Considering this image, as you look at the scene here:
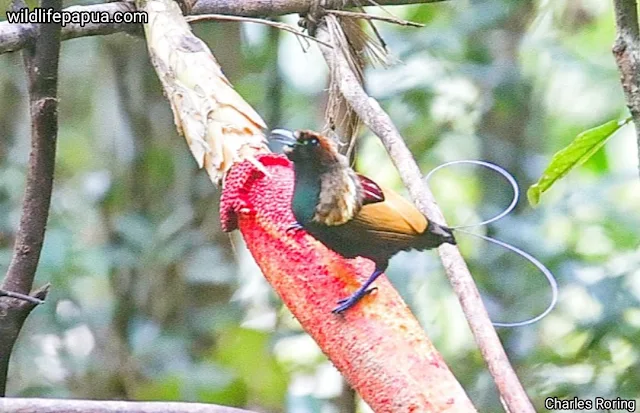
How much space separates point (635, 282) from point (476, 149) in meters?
0.69

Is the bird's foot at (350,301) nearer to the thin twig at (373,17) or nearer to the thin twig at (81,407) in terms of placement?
the thin twig at (81,407)

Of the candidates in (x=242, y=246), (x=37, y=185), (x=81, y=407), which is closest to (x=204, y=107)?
(x=37, y=185)

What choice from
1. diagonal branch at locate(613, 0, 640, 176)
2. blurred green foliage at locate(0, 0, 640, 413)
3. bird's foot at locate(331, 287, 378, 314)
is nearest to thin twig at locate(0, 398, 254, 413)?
bird's foot at locate(331, 287, 378, 314)

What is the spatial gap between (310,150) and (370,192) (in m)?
0.04

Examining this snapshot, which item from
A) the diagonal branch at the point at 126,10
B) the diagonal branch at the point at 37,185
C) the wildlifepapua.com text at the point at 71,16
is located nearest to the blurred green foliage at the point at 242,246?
the diagonal branch at the point at 126,10

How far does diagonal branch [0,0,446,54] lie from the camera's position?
729 millimetres

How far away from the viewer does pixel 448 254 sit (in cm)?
64

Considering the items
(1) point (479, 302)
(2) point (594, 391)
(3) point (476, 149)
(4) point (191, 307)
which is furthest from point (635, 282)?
(1) point (479, 302)

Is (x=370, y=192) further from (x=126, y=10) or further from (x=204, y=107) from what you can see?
(x=126, y=10)

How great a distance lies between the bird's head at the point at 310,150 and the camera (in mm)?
551

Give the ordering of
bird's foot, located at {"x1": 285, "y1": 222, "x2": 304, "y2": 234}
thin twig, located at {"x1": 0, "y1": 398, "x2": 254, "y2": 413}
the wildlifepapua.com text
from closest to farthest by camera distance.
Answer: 1. thin twig, located at {"x1": 0, "y1": 398, "x2": 254, "y2": 413}
2. bird's foot, located at {"x1": 285, "y1": 222, "x2": 304, "y2": 234}
3. the wildlifepapua.com text

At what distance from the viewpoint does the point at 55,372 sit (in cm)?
191

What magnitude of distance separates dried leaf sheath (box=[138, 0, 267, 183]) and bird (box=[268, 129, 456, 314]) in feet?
0.35

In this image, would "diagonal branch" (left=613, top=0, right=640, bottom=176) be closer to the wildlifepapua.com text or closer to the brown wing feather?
the brown wing feather
